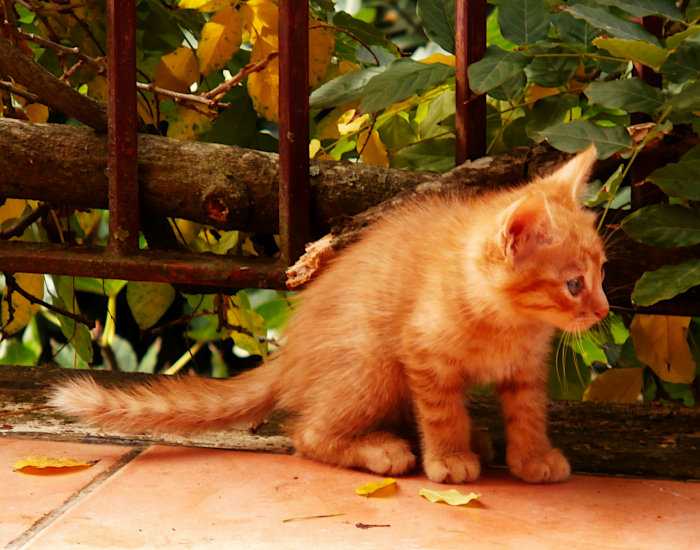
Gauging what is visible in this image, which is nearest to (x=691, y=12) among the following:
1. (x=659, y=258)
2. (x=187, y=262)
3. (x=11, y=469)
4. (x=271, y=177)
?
(x=659, y=258)

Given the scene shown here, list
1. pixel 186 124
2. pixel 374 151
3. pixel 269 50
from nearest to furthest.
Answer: pixel 269 50
pixel 374 151
pixel 186 124

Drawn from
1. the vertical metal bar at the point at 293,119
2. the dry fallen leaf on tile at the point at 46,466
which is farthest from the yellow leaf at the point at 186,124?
the dry fallen leaf on tile at the point at 46,466

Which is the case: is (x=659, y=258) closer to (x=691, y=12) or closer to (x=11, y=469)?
(x=691, y=12)

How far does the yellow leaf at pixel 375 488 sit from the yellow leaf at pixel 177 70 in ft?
3.85

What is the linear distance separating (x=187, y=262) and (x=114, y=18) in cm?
52

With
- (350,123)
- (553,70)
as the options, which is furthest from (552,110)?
(350,123)

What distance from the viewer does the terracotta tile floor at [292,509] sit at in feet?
4.19

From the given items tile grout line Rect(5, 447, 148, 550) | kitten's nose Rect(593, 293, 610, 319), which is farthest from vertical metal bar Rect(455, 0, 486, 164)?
tile grout line Rect(5, 447, 148, 550)

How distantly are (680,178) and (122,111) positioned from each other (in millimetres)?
1111

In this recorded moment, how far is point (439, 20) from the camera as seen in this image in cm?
185

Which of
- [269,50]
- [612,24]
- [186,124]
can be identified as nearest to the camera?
[612,24]

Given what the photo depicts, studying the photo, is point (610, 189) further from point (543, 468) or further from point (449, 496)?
point (449, 496)

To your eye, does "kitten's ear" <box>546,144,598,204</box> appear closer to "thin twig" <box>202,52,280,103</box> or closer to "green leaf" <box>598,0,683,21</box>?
"green leaf" <box>598,0,683,21</box>

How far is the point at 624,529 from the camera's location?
4.42ft
